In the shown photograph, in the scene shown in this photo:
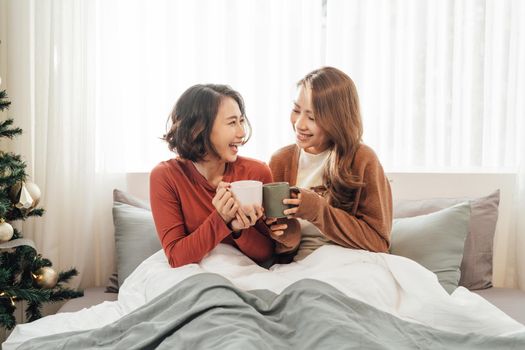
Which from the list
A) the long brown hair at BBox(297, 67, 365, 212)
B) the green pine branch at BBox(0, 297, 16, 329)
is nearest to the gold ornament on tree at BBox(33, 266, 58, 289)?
the green pine branch at BBox(0, 297, 16, 329)

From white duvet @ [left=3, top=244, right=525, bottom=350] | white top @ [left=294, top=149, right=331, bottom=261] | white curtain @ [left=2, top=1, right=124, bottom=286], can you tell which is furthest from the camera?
white curtain @ [left=2, top=1, right=124, bottom=286]

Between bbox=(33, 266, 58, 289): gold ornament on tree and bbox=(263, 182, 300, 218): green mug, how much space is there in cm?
96

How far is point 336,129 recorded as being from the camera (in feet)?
6.24

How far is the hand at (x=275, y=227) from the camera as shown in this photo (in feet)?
5.99

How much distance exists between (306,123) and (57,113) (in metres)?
1.11

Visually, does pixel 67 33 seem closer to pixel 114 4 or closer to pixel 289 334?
pixel 114 4

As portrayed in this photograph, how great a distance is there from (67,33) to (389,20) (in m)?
1.34

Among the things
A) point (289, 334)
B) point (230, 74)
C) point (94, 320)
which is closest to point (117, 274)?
point (94, 320)

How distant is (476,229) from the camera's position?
238 cm

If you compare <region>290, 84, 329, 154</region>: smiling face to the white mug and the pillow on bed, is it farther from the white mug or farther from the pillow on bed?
the pillow on bed

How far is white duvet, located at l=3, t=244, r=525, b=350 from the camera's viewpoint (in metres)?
1.56

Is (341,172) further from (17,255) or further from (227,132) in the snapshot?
(17,255)

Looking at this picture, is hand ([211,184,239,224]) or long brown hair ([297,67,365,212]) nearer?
hand ([211,184,239,224])

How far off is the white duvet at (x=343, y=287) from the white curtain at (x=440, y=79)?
3.08 ft
